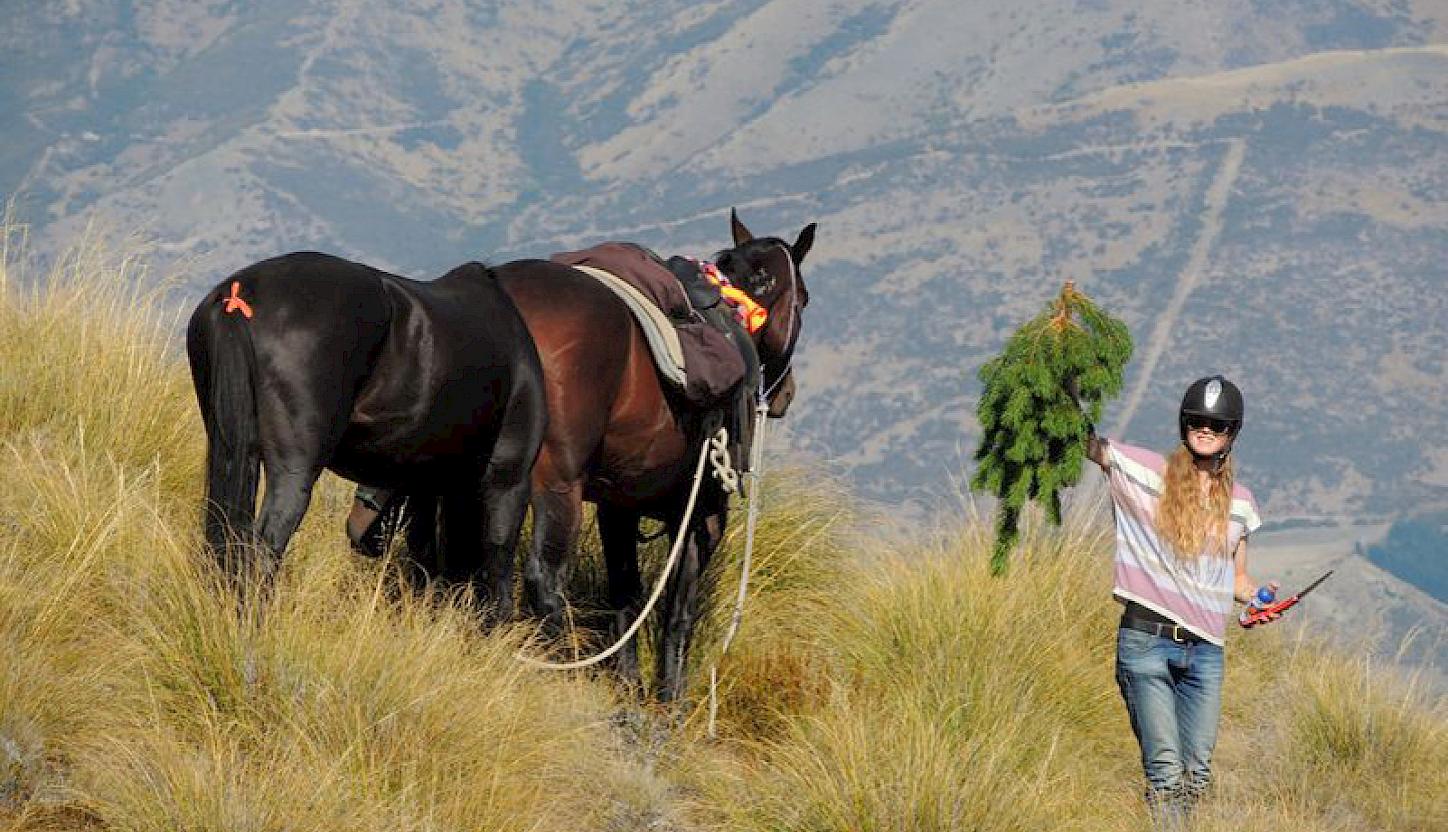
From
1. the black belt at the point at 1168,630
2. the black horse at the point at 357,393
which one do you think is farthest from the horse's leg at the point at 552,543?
the black belt at the point at 1168,630

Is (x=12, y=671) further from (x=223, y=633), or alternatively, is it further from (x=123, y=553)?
(x=123, y=553)

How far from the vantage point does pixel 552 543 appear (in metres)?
7.09

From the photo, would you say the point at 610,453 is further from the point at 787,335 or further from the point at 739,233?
the point at 739,233

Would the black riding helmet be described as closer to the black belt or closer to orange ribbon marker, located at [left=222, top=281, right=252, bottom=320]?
the black belt

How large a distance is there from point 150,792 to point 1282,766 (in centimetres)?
567

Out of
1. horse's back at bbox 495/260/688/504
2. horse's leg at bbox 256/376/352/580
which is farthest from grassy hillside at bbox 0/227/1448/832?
horse's back at bbox 495/260/688/504

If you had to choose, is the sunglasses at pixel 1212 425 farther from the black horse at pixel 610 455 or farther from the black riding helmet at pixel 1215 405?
the black horse at pixel 610 455

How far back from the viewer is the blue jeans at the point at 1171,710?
650 centimetres

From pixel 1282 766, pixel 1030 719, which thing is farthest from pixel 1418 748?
pixel 1030 719

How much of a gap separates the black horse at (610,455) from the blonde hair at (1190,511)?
1.99 m

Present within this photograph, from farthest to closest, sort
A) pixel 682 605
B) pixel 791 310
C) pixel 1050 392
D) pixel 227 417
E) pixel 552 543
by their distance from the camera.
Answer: pixel 791 310
pixel 682 605
pixel 1050 392
pixel 552 543
pixel 227 417

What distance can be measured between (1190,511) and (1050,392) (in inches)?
50.4

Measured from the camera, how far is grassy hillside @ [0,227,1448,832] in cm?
544

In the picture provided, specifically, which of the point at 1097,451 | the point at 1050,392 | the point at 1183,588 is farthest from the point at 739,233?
the point at 1183,588
